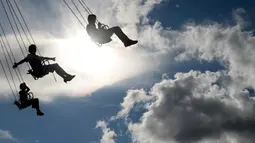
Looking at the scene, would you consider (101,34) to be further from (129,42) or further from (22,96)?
(22,96)

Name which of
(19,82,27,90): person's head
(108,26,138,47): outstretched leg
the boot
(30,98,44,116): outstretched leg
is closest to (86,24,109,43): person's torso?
(108,26,138,47): outstretched leg

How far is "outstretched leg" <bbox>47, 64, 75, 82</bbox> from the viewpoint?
804 inches

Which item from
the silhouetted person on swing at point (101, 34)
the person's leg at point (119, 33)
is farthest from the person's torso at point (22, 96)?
the person's leg at point (119, 33)

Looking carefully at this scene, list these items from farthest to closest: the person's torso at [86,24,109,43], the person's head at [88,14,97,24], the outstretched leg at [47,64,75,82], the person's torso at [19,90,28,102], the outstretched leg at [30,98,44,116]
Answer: the person's torso at [19,90,28,102], the outstretched leg at [30,98,44,116], the outstretched leg at [47,64,75,82], the person's torso at [86,24,109,43], the person's head at [88,14,97,24]

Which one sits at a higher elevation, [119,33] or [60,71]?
[119,33]

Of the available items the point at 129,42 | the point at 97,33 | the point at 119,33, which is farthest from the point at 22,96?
the point at 129,42

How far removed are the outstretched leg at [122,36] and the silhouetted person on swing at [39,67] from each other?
3357mm

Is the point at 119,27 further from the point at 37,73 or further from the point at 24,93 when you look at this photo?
the point at 24,93

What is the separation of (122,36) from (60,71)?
13.1ft

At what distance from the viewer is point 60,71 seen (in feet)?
67.3

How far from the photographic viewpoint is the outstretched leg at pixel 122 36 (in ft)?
63.6

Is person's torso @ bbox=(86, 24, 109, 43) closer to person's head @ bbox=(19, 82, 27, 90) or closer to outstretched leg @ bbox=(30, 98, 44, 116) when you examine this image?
outstretched leg @ bbox=(30, 98, 44, 116)

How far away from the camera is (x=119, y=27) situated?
19.8 metres

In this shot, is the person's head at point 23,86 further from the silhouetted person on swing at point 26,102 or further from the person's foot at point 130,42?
the person's foot at point 130,42
